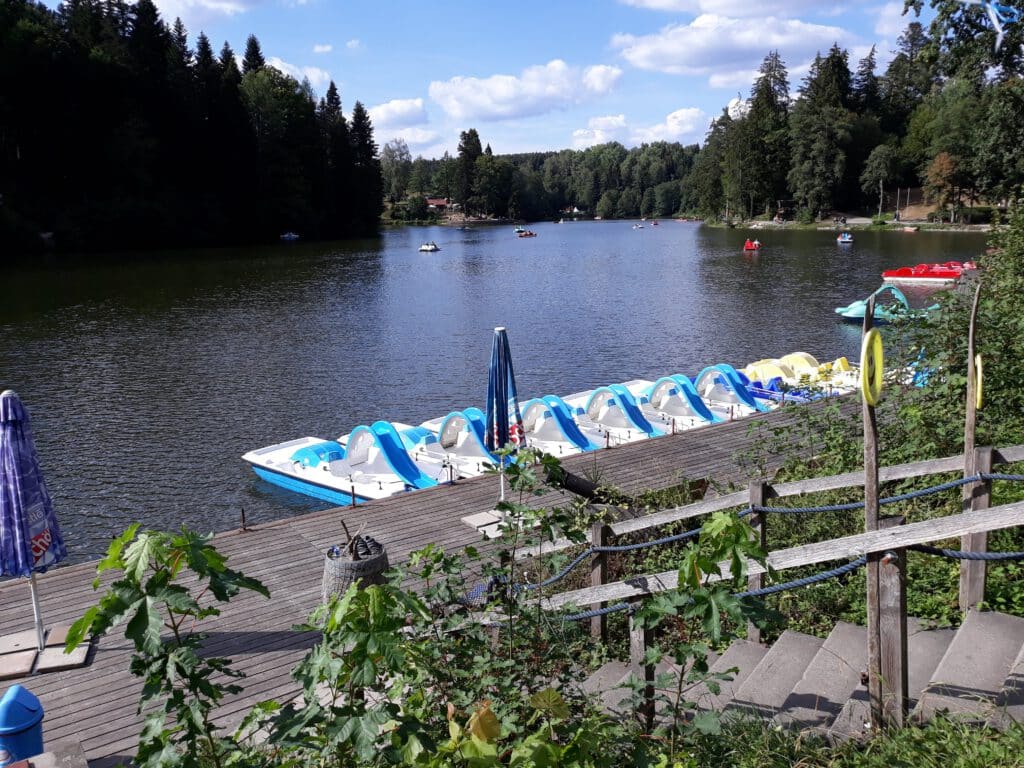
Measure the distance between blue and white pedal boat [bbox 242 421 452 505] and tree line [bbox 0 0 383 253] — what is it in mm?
48997

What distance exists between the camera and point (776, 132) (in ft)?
285

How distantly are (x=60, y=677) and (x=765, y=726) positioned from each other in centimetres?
592

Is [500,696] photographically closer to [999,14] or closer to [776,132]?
[999,14]

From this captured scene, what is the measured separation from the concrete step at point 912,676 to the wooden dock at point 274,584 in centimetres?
297

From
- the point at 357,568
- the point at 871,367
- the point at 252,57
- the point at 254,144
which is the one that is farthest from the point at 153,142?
the point at 871,367

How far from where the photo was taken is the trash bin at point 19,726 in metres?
4.28

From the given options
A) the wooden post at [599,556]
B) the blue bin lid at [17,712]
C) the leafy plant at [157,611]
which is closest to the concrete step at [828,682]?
the wooden post at [599,556]

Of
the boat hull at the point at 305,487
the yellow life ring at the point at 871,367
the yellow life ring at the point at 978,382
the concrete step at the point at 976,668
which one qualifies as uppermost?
the yellow life ring at the point at 871,367

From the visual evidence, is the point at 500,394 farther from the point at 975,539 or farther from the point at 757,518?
the point at 975,539

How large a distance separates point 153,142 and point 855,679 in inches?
2790

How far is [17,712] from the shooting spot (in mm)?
4352

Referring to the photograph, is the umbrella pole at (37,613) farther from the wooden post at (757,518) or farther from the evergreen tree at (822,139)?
the evergreen tree at (822,139)

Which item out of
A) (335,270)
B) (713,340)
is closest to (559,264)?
(335,270)

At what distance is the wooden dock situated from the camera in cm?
634
